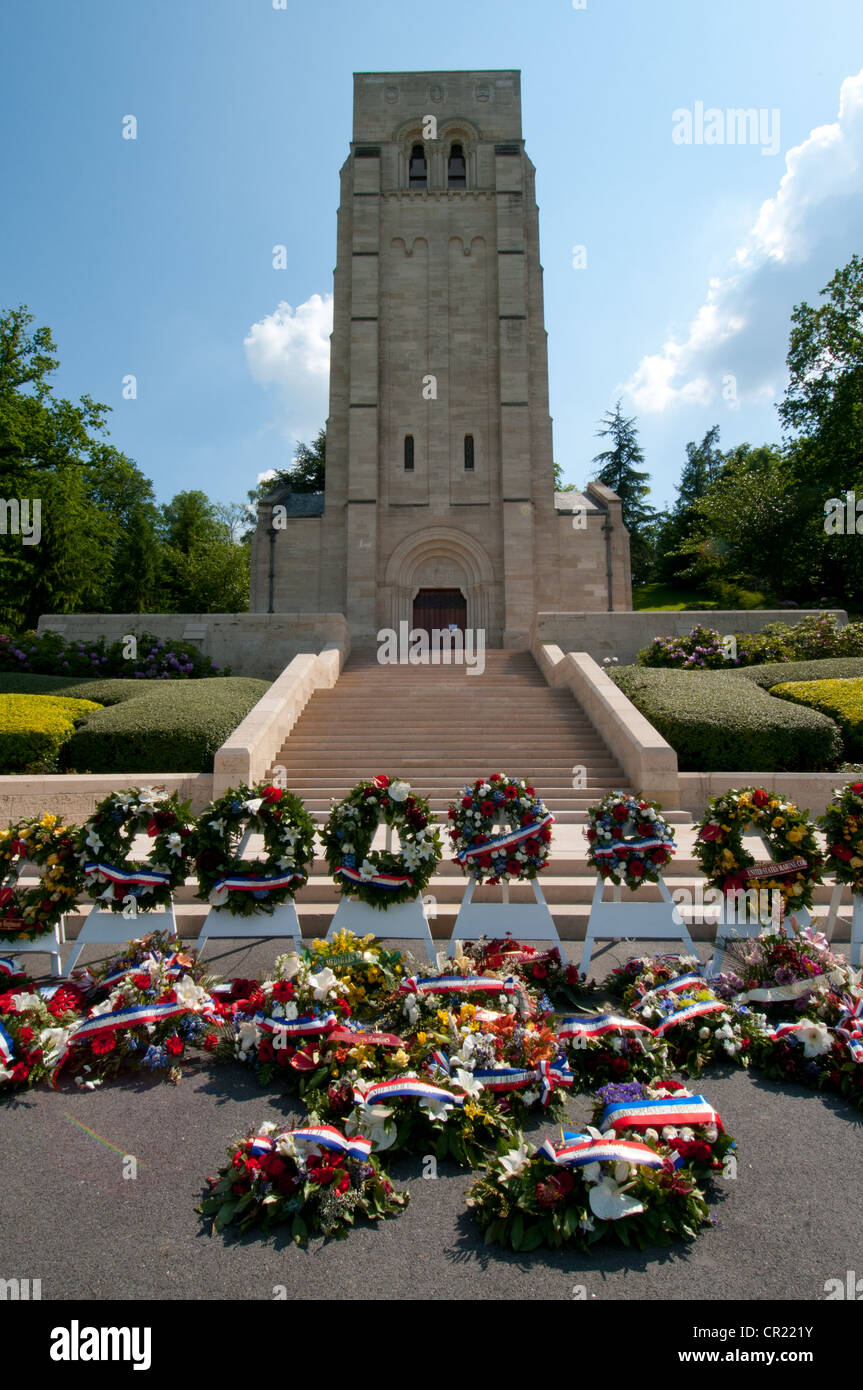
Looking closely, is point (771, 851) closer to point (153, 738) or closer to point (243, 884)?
point (243, 884)

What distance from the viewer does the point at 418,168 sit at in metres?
28.0

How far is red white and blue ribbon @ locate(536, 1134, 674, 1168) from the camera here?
11.9 feet

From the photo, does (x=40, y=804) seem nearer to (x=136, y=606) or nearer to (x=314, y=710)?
(x=314, y=710)

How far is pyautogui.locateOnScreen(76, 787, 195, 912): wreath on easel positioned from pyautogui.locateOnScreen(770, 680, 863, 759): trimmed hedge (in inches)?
428

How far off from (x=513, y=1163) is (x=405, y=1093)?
79cm

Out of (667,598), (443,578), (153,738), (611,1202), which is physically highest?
(667,598)

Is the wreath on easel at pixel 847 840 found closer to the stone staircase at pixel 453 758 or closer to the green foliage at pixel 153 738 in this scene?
the stone staircase at pixel 453 758

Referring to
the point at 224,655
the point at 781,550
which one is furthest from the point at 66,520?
the point at 781,550

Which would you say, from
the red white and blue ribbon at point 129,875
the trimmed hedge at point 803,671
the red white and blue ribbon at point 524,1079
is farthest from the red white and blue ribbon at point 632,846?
the trimmed hedge at point 803,671

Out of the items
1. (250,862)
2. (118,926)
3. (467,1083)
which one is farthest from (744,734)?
(118,926)

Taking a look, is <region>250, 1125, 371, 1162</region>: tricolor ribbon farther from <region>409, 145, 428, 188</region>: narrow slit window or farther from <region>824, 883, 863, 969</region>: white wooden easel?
<region>409, 145, 428, 188</region>: narrow slit window

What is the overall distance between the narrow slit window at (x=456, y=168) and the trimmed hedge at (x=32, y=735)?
82.8ft

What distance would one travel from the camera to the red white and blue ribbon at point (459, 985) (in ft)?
18.0

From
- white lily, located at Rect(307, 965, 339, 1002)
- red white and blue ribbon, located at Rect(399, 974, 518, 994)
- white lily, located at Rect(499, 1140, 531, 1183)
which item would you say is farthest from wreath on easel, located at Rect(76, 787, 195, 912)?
white lily, located at Rect(499, 1140, 531, 1183)
